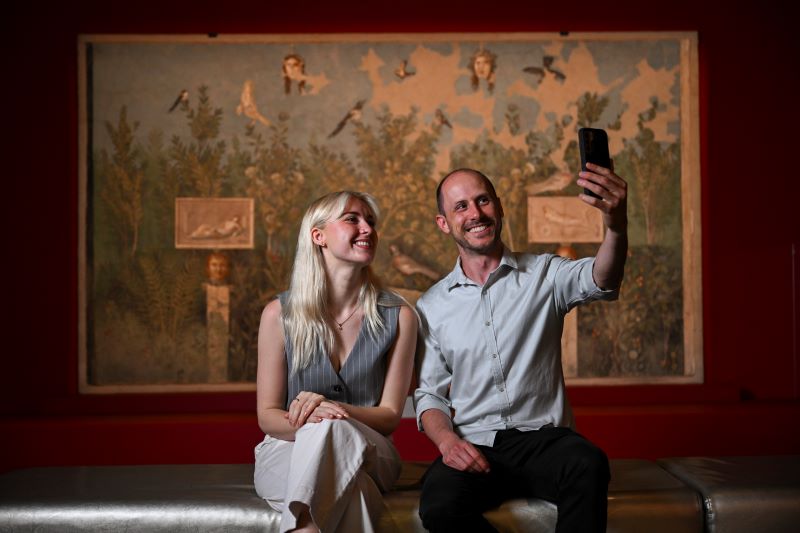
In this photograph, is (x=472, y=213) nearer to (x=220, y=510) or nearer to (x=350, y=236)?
(x=350, y=236)

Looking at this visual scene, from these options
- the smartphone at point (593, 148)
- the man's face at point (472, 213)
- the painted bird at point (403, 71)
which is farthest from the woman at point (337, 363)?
the painted bird at point (403, 71)

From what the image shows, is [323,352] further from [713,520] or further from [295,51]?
[295,51]

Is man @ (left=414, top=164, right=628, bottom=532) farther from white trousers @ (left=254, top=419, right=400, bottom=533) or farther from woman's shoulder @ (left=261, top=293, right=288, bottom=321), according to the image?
woman's shoulder @ (left=261, top=293, right=288, bottom=321)

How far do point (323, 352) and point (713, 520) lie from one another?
1.34 meters

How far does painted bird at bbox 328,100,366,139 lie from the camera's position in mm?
4688

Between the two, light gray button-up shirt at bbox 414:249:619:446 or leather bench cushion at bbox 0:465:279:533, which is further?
light gray button-up shirt at bbox 414:249:619:446

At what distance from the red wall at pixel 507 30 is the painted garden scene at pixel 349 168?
10 centimetres

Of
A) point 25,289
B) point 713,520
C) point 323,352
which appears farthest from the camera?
point 25,289

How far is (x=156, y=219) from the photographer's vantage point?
4621 millimetres

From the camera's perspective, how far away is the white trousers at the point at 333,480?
6.79 feet

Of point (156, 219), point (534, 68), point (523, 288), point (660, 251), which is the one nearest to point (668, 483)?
point (523, 288)

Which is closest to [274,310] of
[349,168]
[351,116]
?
[349,168]

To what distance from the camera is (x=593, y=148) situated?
6.96ft

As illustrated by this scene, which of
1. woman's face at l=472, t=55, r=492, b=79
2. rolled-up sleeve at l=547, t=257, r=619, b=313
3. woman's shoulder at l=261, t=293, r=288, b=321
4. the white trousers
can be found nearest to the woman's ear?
woman's shoulder at l=261, t=293, r=288, b=321
